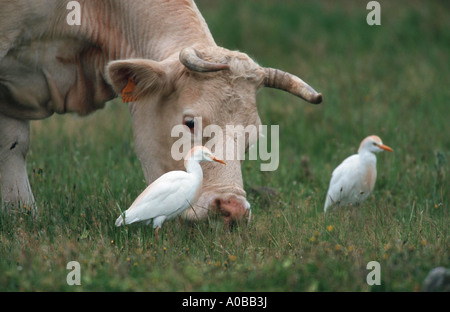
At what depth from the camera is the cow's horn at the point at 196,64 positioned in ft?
18.3

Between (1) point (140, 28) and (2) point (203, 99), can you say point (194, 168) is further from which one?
(1) point (140, 28)

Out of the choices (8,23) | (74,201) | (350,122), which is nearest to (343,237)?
(74,201)

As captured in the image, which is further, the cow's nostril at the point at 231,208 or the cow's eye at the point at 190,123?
the cow's eye at the point at 190,123

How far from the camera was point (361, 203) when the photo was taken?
7234mm

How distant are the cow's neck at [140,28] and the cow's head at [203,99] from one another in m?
0.29

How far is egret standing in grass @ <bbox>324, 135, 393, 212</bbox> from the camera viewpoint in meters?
7.27

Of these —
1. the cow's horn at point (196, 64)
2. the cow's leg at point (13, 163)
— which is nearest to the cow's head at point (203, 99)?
the cow's horn at point (196, 64)

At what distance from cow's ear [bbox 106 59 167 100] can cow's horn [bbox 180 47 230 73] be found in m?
0.31

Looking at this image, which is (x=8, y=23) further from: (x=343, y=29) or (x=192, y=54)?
(x=343, y=29)

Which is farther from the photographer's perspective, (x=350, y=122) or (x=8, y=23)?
(x=350, y=122)

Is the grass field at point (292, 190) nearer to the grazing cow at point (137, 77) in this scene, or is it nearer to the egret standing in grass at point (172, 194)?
the egret standing in grass at point (172, 194)

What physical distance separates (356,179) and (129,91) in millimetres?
2651
